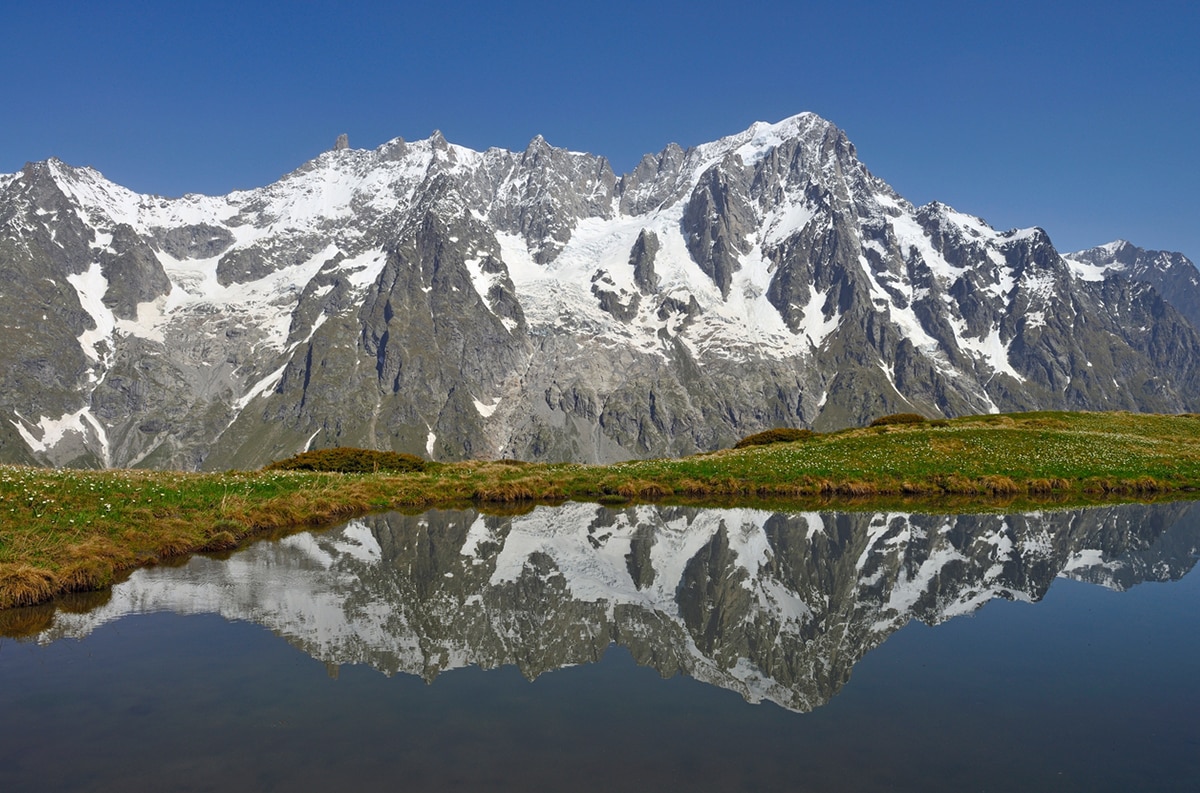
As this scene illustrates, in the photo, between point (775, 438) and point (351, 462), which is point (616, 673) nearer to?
point (351, 462)

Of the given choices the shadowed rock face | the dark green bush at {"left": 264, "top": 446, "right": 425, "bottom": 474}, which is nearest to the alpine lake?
the shadowed rock face

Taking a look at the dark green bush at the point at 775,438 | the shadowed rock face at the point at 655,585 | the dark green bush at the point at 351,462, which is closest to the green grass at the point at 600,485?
the dark green bush at the point at 775,438

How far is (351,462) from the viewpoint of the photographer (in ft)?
194

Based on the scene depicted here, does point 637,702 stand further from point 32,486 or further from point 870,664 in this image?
point 32,486

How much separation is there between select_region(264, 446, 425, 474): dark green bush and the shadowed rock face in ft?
69.7

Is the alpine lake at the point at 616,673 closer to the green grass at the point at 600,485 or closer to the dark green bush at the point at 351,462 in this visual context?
the green grass at the point at 600,485

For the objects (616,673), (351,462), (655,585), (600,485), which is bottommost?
(616,673)

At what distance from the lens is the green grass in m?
26.1

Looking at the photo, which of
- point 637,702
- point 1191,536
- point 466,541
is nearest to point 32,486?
point 466,541

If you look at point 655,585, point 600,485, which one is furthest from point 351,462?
point 655,585

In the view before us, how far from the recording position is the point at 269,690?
49.4ft

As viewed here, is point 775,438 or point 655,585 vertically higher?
point 775,438

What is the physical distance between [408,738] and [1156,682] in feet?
47.6

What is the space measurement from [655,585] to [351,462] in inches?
1576
